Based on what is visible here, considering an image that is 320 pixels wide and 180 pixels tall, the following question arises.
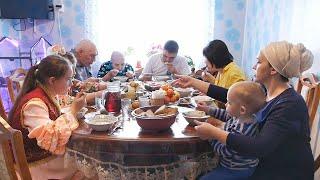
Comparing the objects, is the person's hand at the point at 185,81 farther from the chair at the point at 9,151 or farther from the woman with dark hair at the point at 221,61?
the chair at the point at 9,151

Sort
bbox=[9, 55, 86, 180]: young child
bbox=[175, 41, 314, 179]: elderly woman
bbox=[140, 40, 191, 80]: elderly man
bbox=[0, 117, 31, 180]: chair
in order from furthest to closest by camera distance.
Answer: bbox=[140, 40, 191, 80]: elderly man
bbox=[9, 55, 86, 180]: young child
bbox=[175, 41, 314, 179]: elderly woman
bbox=[0, 117, 31, 180]: chair

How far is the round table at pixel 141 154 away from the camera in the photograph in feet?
4.38

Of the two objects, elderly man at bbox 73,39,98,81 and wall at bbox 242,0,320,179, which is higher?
wall at bbox 242,0,320,179

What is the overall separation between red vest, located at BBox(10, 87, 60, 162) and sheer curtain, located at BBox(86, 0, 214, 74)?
269cm

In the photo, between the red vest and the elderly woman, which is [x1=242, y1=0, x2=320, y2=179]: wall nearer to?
the elderly woman

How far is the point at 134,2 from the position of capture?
4156 mm

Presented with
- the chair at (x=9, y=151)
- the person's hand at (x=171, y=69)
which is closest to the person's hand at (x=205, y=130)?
the chair at (x=9, y=151)

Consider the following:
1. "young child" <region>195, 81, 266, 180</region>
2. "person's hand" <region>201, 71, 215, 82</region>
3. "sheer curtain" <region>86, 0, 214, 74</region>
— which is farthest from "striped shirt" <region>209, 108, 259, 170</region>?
"sheer curtain" <region>86, 0, 214, 74</region>

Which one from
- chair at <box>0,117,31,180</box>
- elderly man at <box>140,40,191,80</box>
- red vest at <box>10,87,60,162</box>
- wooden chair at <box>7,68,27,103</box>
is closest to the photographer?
chair at <box>0,117,31,180</box>

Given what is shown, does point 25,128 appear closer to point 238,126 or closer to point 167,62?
point 238,126

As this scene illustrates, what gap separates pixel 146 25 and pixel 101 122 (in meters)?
2.94

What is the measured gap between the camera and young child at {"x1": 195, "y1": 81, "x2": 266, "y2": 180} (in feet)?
4.32

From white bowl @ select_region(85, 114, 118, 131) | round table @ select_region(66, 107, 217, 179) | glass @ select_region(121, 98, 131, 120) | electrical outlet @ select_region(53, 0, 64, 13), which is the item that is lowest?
round table @ select_region(66, 107, 217, 179)

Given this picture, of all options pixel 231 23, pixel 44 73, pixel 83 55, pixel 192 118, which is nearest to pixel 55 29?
pixel 83 55
